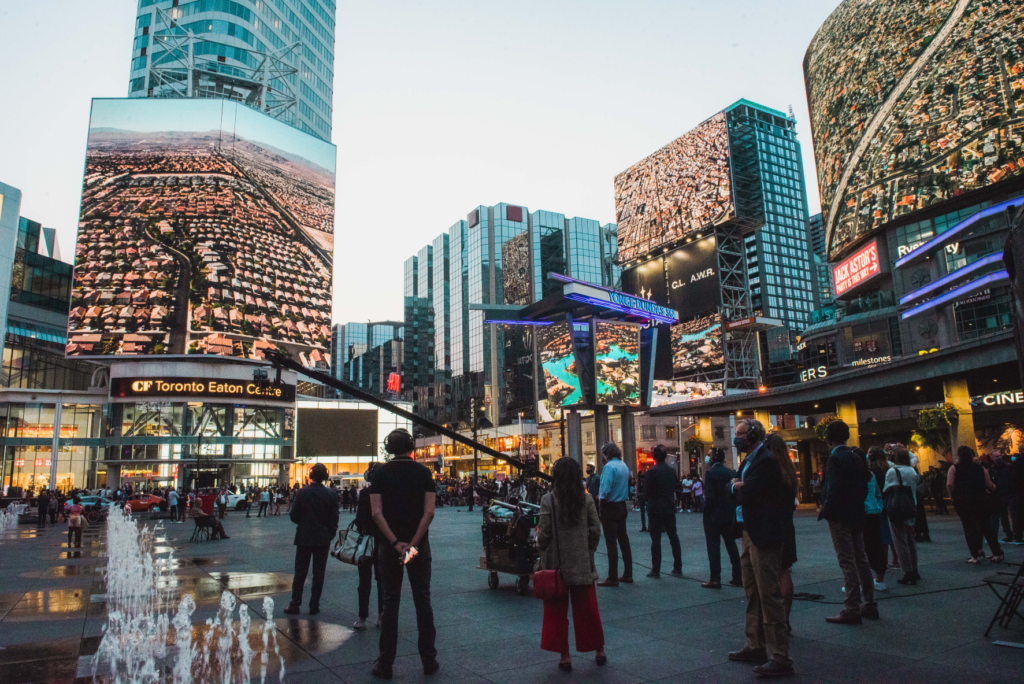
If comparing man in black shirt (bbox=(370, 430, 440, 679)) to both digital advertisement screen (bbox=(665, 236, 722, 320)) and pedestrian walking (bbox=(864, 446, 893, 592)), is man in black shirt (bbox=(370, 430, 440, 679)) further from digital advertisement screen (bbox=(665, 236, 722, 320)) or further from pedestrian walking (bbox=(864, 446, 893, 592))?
digital advertisement screen (bbox=(665, 236, 722, 320))

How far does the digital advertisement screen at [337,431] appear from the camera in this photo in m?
59.6

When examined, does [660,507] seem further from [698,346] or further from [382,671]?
[698,346]

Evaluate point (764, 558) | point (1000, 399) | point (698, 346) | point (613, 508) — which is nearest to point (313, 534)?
point (613, 508)

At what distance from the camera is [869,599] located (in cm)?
625

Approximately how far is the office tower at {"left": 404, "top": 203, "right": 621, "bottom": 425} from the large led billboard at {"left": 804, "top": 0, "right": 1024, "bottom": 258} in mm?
52950

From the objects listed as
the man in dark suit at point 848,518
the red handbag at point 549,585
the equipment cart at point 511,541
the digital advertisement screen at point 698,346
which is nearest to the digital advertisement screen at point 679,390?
the digital advertisement screen at point 698,346

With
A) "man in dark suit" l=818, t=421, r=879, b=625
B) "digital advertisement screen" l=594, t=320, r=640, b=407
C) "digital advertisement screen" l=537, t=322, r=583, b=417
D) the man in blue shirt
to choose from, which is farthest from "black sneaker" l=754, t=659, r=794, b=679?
"digital advertisement screen" l=537, t=322, r=583, b=417

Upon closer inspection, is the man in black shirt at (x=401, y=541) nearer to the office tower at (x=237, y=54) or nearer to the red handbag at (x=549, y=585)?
the red handbag at (x=549, y=585)

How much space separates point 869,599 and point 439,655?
413 cm

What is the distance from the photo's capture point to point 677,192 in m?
75.2

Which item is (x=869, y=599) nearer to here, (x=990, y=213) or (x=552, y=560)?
(x=552, y=560)

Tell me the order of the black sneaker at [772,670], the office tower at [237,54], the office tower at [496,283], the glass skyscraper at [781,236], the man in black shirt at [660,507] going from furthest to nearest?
1. the glass skyscraper at [781,236]
2. the office tower at [496,283]
3. the office tower at [237,54]
4. the man in black shirt at [660,507]
5. the black sneaker at [772,670]

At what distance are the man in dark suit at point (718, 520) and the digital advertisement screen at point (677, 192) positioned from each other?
64.9m

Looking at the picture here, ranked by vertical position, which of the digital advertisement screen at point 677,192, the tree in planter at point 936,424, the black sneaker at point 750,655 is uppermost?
the digital advertisement screen at point 677,192
